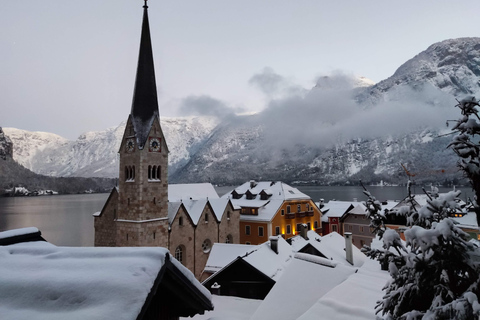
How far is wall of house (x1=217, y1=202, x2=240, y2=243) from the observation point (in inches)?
1615

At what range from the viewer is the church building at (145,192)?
97.3 ft

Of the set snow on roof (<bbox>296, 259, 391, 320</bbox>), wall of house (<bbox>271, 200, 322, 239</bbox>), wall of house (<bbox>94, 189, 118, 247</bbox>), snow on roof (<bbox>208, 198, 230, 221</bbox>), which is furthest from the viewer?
wall of house (<bbox>271, 200, 322, 239</bbox>)

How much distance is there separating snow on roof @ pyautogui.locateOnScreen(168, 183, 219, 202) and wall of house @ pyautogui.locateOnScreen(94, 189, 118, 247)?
255 inches

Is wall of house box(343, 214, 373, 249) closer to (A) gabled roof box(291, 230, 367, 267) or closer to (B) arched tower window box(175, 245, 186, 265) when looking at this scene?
(A) gabled roof box(291, 230, 367, 267)

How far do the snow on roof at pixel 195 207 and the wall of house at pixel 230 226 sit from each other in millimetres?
3968

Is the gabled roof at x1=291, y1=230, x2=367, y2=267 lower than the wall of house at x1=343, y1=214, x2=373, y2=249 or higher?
higher

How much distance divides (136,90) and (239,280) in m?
20.5

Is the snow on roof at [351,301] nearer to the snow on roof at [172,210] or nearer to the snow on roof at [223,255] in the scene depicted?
the snow on roof at [223,255]

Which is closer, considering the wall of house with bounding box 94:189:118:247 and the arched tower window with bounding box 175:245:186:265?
the wall of house with bounding box 94:189:118:247

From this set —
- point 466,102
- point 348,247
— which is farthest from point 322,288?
point 348,247

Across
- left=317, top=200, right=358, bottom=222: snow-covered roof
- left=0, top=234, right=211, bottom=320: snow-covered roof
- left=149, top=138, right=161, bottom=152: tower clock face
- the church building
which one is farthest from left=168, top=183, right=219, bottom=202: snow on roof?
left=0, top=234, right=211, bottom=320: snow-covered roof

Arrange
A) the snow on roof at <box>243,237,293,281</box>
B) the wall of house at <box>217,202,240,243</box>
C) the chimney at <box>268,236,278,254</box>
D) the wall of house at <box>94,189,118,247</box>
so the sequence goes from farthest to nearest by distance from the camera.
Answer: the wall of house at <box>217,202,240,243</box>, the wall of house at <box>94,189,118,247</box>, the chimney at <box>268,236,278,254</box>, the snow on roof at <box>243,237,293,281</box>

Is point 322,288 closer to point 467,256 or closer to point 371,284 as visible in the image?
point 371,284

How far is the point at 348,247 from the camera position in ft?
86.7
